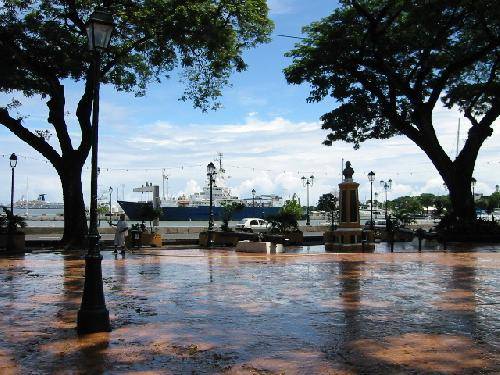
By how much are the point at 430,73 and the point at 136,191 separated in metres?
79.6

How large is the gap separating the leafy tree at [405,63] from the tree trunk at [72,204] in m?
12.8

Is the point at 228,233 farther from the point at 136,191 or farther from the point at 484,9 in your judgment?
the point at 136,191

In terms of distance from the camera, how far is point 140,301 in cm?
987

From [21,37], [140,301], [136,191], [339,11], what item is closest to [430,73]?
[339,11]

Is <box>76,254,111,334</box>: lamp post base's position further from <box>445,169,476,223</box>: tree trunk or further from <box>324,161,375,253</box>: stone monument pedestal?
<box>445,169,476,223</box>: tree trunk

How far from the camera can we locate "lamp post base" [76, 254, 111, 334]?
7.27 meters

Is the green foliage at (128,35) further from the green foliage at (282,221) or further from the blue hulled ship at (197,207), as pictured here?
the blue hulled ship at (197,207)

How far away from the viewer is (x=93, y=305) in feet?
24.2

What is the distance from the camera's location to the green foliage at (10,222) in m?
21.3

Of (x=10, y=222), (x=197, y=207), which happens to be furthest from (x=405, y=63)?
(x=197, y=207)

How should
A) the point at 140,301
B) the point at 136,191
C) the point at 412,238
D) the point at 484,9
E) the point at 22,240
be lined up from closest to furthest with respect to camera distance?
1. the point at 140,301
2. the point at 22,240
3. the point at 484,9
4. the point at 412,238
5. the point at 136,191

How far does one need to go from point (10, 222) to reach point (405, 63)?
2163cm

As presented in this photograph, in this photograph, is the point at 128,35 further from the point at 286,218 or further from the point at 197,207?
→ the point at 197,207

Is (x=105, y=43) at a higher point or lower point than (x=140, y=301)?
higher
